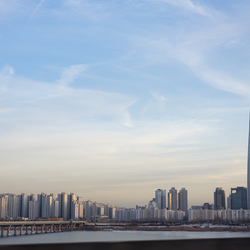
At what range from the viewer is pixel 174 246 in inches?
184

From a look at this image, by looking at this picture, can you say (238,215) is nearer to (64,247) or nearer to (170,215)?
(170,215)

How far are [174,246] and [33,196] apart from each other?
194085 millimetres

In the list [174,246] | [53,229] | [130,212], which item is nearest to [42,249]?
[174,246]

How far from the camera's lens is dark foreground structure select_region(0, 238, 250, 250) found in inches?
171

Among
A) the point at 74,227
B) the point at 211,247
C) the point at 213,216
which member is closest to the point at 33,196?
the point at 74,227

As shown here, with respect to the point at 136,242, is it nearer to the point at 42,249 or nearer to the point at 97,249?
the point at 97,249

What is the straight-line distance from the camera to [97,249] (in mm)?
4441

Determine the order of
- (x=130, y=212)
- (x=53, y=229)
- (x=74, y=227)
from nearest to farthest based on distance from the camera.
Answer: (x=53, y=229), (x=74, y=227), (x=130, y=212)

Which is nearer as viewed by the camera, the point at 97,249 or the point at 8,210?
the point at 97,249

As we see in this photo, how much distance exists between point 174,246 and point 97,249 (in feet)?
3.16

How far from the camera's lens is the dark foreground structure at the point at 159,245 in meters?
4.35

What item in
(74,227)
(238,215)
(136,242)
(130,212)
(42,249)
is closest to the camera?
(42,249)

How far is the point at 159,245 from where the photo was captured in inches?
183

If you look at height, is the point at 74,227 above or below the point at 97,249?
below
